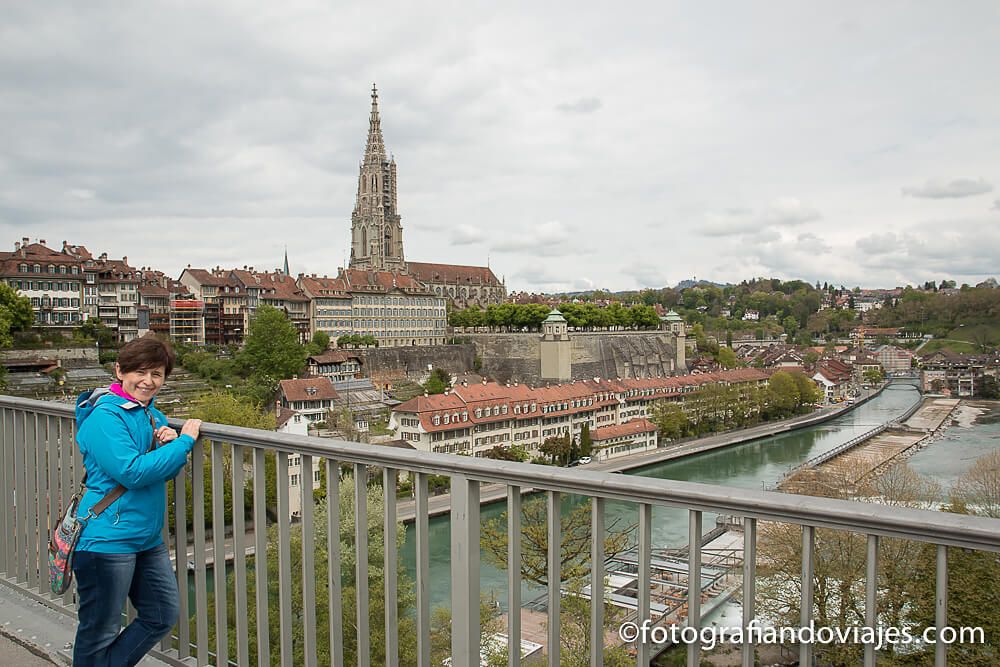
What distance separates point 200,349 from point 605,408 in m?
18.8

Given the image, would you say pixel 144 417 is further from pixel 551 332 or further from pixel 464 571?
pixel 551 332

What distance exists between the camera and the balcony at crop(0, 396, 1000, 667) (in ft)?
3.53

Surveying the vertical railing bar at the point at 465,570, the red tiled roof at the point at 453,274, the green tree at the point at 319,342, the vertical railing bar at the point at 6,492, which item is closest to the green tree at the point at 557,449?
the green tree at the point at 319,342

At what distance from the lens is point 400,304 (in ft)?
151

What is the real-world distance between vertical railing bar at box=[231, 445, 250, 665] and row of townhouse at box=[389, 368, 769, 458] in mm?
21063

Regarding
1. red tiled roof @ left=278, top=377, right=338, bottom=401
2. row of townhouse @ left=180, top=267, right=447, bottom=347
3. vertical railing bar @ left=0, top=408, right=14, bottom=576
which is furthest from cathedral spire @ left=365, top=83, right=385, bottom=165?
vertical railing bar @ left=0, top=408, right=14, bottom=576

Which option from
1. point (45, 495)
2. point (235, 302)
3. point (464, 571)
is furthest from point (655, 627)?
point (235, 302)

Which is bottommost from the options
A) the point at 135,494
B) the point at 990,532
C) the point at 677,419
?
the point at 677,419

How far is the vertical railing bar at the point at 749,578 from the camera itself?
1.14 meters

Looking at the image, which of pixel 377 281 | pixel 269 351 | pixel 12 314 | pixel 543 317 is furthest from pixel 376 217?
pixel 12 314

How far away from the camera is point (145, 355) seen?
1.77 m

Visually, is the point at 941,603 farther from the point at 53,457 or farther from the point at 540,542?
the point at 53,457

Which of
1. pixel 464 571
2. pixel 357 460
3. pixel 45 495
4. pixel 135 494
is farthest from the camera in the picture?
pixel 45 495

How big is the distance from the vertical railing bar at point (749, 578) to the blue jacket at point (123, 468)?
127 centimetres
